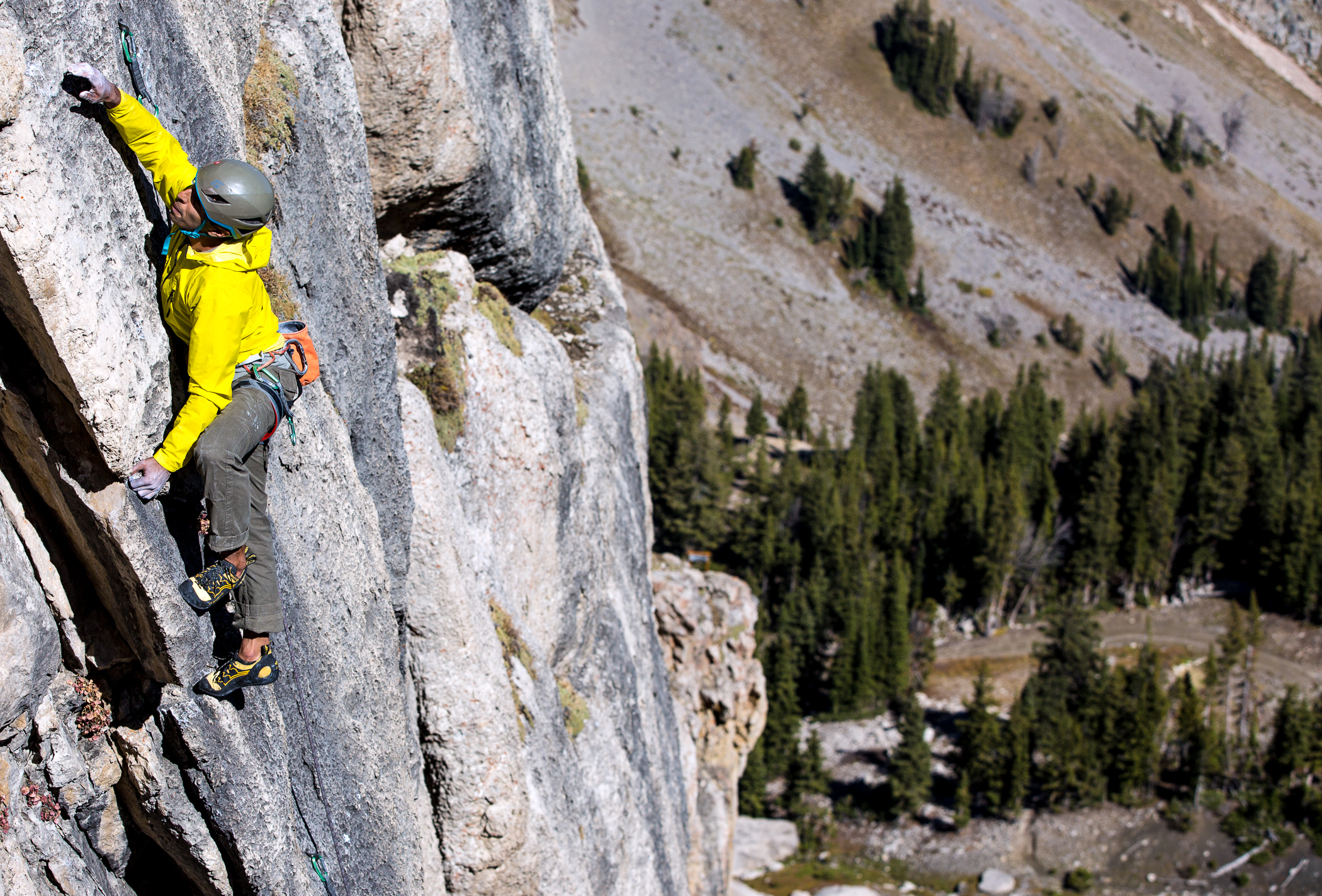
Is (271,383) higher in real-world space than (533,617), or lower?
higher

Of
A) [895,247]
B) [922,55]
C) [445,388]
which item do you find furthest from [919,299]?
[445,388]

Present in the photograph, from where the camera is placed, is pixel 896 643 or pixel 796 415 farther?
pixel 796 415

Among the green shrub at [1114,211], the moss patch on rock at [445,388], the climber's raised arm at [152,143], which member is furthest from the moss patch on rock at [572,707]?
the green shrub at [1114,211]

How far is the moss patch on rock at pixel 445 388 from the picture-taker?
1316 centimetres

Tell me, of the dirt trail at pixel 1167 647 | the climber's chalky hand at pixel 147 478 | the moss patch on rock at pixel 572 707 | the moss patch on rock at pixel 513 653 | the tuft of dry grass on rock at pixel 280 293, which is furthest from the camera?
the dirt trail at pixel 1167 647

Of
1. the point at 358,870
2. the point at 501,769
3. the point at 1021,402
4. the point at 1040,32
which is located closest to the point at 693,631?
the point at 501,769

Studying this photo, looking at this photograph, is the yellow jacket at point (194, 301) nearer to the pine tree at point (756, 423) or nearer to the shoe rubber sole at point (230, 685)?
the shoe rubber sole at point (230, 685)

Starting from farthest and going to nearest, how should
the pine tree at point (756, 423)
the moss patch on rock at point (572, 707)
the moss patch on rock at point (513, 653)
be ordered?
1. the pine tree at point (756, 423)
2. the moss patch on rock at point (572, 707)
3. the moss patch on rock at point (513, 653)

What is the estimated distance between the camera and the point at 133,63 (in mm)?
7504

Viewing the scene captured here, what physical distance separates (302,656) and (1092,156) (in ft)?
597

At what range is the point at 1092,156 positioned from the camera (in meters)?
168

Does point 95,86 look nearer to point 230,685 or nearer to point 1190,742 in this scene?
point 230,685

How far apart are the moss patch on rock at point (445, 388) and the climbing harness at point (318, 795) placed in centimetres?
459

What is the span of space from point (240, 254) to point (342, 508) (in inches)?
118
